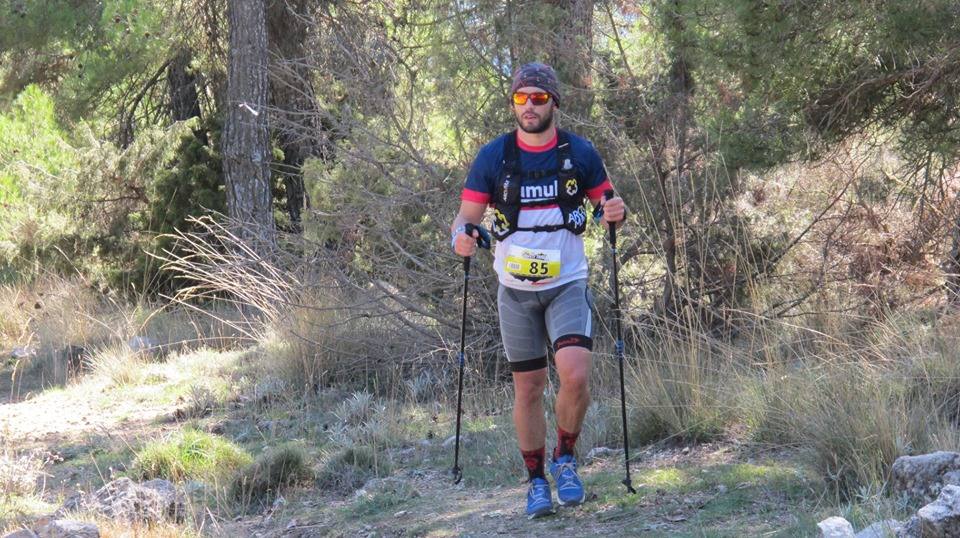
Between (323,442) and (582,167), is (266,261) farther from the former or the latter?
(582,167)

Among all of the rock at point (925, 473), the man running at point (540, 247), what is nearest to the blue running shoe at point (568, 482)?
the man running at point (540, 247)

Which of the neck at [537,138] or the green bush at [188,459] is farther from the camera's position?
the green bush at [188,459]

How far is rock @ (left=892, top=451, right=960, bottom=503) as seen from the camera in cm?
433

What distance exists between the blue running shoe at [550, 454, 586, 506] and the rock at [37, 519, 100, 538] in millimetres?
2155

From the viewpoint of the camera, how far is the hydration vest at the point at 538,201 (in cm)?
517

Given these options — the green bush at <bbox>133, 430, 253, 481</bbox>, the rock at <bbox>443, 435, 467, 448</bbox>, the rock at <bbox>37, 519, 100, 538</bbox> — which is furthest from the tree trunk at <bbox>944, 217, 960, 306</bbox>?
the rock at <bbox>37, 519, 100, 538</bbox>

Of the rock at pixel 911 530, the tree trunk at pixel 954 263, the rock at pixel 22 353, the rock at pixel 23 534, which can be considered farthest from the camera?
the rock at pixel 22 353

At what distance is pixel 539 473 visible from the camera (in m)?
5.38

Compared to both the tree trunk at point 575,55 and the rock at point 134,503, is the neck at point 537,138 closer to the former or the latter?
the rock at point 134,503

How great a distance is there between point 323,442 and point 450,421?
94 centimetres

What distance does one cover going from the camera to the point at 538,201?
16.9 ft

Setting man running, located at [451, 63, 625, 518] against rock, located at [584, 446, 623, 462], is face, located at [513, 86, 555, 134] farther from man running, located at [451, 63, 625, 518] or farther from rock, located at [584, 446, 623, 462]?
rock, located at [584, 446, 623, 462]

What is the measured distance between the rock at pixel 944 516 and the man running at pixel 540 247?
1.73 m

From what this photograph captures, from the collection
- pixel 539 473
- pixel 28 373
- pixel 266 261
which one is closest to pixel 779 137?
pixel 539 473
